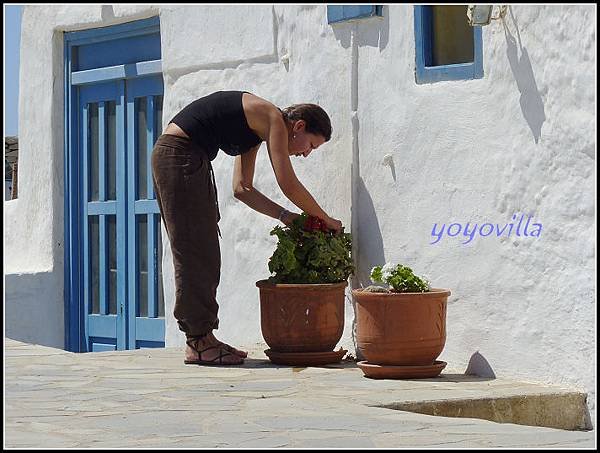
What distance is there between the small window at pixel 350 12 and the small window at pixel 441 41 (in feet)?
0.96

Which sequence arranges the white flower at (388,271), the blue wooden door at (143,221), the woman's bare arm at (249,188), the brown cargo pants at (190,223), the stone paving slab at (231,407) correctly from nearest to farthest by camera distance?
the stone paving slab at (231,407)
the white flower at (388,271)
the brown cargo pants at (190,223)
the woman's bare arm at (249,188)
the blue wooden door at (143,221)

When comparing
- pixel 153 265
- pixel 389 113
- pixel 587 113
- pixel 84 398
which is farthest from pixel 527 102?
pixel 153 265

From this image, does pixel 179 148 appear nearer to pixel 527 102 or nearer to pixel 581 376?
pixel 527 102

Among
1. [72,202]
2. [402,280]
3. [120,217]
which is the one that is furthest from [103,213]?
[402,280]

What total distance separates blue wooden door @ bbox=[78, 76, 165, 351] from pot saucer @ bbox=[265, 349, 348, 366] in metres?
2.28

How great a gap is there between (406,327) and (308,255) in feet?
2.91

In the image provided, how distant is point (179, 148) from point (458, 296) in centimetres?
166

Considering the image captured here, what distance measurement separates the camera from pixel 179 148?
273 inches

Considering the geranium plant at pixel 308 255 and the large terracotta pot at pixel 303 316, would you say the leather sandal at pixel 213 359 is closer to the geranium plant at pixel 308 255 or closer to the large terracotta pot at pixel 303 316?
the large terracotta pot at pixel 303 316

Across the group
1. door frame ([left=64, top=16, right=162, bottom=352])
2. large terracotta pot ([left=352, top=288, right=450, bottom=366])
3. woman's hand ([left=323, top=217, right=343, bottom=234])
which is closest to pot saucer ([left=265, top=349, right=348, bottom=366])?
large terracotta pot ([left=352, top=288, right=450, bottom=366])

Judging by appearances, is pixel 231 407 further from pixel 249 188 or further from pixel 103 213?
pixel 103 213

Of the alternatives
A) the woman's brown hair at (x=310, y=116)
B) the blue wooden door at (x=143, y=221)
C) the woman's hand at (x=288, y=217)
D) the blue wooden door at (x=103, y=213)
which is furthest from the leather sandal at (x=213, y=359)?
the blue wooden door at (x=103, y=213)

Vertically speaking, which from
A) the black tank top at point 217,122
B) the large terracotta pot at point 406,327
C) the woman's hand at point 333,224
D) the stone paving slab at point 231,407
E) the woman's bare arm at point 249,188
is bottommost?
the stone paving slab at point 231,407

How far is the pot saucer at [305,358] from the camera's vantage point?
6.92 m
